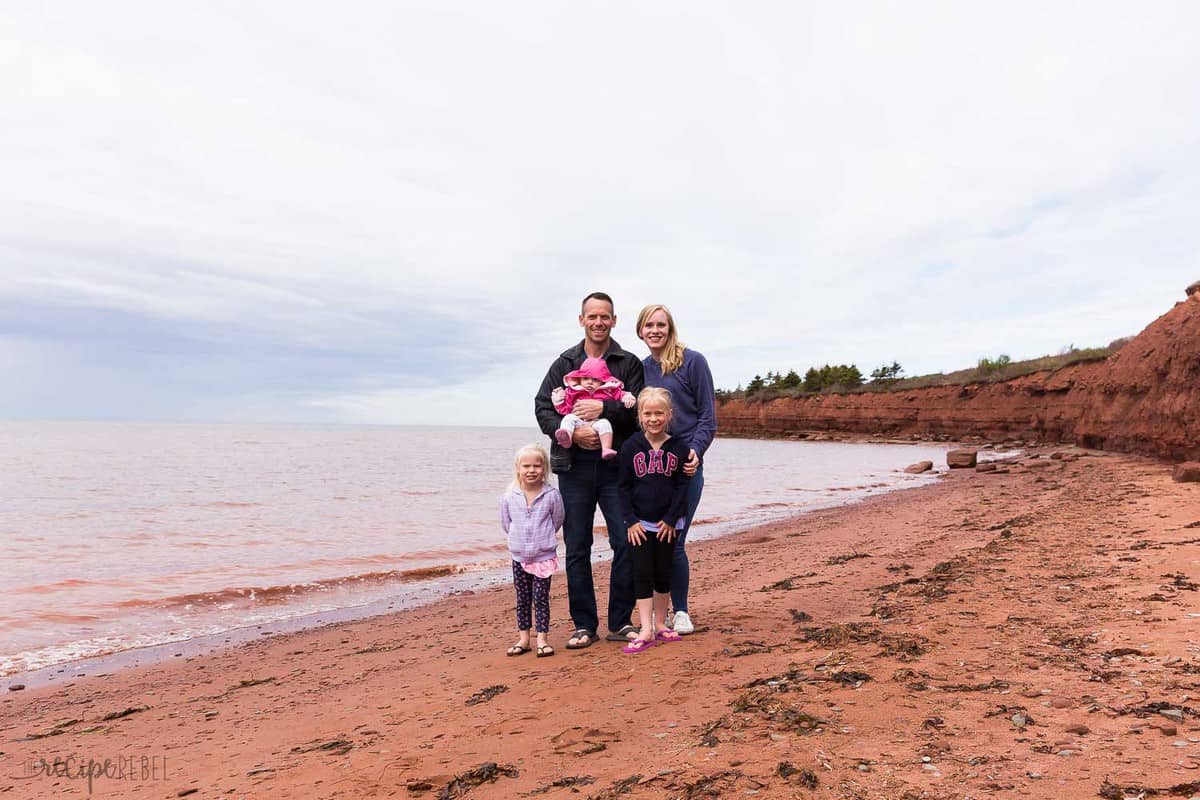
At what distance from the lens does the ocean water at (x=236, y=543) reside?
7902mm

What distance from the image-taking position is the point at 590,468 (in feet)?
14.6

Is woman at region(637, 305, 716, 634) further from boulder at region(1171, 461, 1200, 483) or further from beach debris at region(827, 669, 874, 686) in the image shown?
boulder at region(1171, 461, 1200, 483)

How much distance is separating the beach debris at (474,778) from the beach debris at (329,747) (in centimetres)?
93

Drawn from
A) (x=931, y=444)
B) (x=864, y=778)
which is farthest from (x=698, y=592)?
(x=931, y=444)

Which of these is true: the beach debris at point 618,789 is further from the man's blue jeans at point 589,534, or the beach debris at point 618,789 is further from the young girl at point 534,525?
the young girl at point 534,525

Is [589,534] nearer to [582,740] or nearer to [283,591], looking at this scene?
[582,740]

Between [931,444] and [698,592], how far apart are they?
42.8 m

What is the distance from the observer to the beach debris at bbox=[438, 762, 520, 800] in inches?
101

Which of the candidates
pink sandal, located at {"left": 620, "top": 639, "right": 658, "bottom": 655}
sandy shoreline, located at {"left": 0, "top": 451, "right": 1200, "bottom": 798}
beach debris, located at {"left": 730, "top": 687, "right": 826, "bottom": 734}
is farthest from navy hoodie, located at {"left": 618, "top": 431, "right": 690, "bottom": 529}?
beach debris, located at {"left": 730, "top": 687, "right": 826, "bottom": 734}

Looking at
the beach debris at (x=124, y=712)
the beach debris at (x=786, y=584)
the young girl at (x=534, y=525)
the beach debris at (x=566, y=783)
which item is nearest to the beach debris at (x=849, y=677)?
the beach debris at (x=566, y=783)

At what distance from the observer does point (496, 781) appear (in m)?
2.63

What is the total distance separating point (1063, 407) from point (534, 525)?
36.4 metres

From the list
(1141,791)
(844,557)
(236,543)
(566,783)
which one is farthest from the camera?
(236,543)

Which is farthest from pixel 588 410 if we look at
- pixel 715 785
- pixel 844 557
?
pixel 844 557
